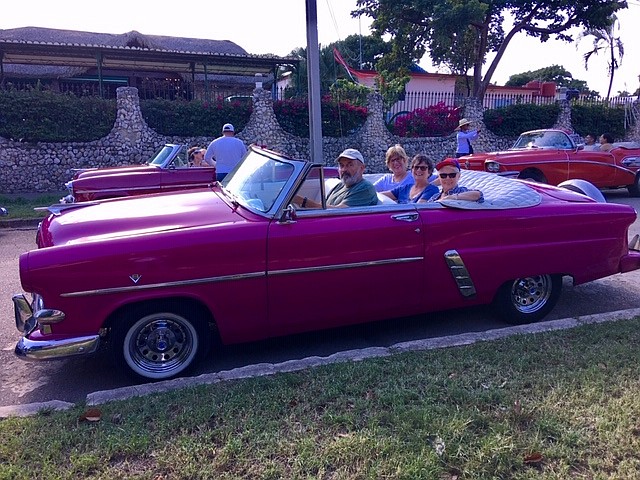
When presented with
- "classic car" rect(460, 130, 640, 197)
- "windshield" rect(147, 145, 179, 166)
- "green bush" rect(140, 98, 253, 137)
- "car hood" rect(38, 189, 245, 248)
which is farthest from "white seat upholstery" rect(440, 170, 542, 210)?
"green bush" rect(140, 98, 253, 137)

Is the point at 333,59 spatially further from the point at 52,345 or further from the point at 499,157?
the point at 52,345

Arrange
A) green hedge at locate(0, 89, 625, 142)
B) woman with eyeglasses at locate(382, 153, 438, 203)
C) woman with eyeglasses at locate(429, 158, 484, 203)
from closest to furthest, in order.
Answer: woman with eyeglasses at locate(429, 158, 484, 203), woman with eyeglasses at locate(382, 153, 438, 203), green hedge at locate(0, 89, 625, 142)

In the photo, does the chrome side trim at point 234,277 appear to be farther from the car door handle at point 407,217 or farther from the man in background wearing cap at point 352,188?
the man in background wearing cap at point 352,188

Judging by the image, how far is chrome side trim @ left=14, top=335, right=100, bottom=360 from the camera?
11.4 ft

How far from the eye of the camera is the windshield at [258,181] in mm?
4141

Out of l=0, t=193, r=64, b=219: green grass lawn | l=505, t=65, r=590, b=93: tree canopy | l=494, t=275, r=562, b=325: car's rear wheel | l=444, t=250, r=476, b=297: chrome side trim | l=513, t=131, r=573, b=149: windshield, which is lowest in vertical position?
l=494, t=275, r=562, b=325: car's rear wheel

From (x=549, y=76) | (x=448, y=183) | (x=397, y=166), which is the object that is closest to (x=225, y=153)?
(x=397, y=166)

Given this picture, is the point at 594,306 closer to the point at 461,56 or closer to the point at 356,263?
Answer: the point at 356,263

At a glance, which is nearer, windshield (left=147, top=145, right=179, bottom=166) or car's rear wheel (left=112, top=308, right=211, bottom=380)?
car's rear wheel (left=112, top=308, right=211, bottom=380)

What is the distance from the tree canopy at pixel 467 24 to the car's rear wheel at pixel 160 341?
20.8 metres

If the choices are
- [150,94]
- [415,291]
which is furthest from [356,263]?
[150,94]

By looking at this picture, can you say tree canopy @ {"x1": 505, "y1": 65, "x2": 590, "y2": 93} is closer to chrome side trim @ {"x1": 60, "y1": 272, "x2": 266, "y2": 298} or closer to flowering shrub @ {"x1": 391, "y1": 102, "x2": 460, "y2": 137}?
flowering shrub @ {"x1": 391, "y1": 102, "x2": 460, "y2": 137}

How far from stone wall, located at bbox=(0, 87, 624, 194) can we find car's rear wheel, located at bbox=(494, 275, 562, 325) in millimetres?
12628

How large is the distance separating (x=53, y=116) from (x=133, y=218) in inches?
466
